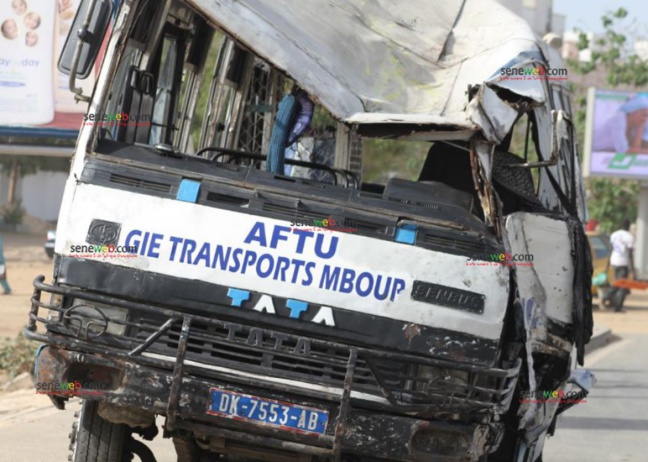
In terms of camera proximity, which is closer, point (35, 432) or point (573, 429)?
point (35, 432)

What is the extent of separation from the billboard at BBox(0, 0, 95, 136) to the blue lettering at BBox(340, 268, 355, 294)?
25.9 ft

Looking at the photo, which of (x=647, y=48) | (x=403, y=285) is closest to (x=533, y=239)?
(x=403, y=285)

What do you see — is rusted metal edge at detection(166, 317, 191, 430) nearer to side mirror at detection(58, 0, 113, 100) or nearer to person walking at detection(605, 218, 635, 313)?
side mirror at detection(58, 0, 113, 100)

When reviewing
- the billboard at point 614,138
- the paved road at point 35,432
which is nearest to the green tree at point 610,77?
the billboard at point 614,138

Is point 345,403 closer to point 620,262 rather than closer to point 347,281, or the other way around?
point 347,281

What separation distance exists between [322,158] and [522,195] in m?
1.18

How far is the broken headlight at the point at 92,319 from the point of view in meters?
5.61

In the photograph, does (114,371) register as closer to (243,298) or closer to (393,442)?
(243,298)

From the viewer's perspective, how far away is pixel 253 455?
239 inches

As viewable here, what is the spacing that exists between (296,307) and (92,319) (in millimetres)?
921

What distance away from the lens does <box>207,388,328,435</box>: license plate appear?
5.55 m

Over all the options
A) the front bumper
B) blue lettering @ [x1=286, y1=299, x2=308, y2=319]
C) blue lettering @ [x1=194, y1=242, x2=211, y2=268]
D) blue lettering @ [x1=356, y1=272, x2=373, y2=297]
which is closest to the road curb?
the front bumper

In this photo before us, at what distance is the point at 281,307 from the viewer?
5.59m

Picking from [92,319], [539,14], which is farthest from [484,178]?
[539,14]
